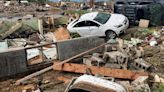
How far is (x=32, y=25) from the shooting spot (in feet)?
78.4

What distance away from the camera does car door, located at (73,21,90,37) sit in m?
21.8

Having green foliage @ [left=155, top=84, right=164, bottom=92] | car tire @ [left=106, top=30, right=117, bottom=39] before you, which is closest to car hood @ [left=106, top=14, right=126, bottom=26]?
car tire @ [left=106, top=30, right=117, bottom=39]

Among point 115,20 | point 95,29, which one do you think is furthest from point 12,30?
point 115,20

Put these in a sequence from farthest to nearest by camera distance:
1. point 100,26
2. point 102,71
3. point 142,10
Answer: point 142,10
point 100,26
point 102,71

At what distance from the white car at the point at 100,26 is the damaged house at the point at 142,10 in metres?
2.64

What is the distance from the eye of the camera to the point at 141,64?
1490 cm

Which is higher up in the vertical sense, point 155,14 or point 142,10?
point 142,10

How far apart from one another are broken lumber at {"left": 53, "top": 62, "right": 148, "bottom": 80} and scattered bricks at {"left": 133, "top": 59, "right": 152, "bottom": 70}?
4.99 feet

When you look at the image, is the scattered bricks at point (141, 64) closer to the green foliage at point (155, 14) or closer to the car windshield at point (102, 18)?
the car windshield at point (102, 18)

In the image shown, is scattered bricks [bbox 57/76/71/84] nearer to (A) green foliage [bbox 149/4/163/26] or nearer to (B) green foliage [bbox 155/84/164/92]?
(B) green foliage [bbox 155/84/164/92]

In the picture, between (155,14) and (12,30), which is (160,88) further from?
(12,30)

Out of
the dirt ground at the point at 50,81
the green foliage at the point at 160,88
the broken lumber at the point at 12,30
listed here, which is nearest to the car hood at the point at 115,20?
the dirt ground at the point at 50,81

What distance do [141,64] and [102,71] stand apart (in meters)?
2.19

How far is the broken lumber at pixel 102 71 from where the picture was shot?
43.1 feet
